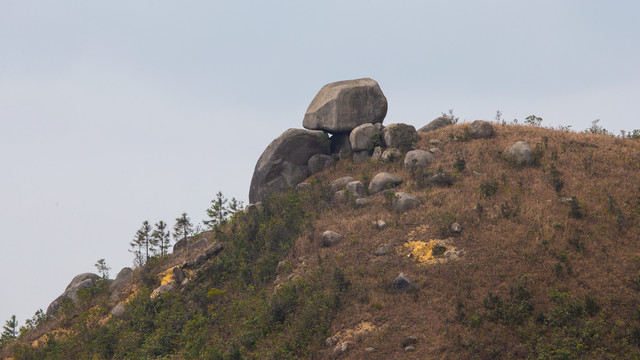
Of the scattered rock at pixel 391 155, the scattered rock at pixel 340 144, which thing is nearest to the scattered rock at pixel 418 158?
the scattered rock at pixel 391 155

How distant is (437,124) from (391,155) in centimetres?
808

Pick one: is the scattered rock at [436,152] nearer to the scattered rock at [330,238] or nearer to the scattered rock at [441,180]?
the scattered rock at [441,180]

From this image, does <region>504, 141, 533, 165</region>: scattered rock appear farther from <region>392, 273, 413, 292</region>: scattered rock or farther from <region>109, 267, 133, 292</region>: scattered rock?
<region>109, 267, 133, 292</region>: scattered rock

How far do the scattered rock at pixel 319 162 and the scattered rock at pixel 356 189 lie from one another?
627 centimetres

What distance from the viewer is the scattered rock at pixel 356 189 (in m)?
28.9

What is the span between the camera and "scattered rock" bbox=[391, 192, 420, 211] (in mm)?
25312

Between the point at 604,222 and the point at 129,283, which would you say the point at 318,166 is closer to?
the point at 129,283

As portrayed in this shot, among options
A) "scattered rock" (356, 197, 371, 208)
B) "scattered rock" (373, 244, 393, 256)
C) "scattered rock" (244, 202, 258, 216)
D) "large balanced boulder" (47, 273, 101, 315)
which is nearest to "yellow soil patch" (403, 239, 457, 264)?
"scattered rock" (373, 244, 393, 256)

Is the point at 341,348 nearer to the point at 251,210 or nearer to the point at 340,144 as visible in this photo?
the point at 251,210

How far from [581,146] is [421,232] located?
47.0 ft

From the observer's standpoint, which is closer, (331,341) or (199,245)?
(331,341)

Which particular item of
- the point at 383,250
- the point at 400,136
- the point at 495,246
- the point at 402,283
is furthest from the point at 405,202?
the point at 400,136

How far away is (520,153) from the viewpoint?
27.6 metres

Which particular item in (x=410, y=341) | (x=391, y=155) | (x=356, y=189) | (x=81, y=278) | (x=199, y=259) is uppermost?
(x=391, y=155)
